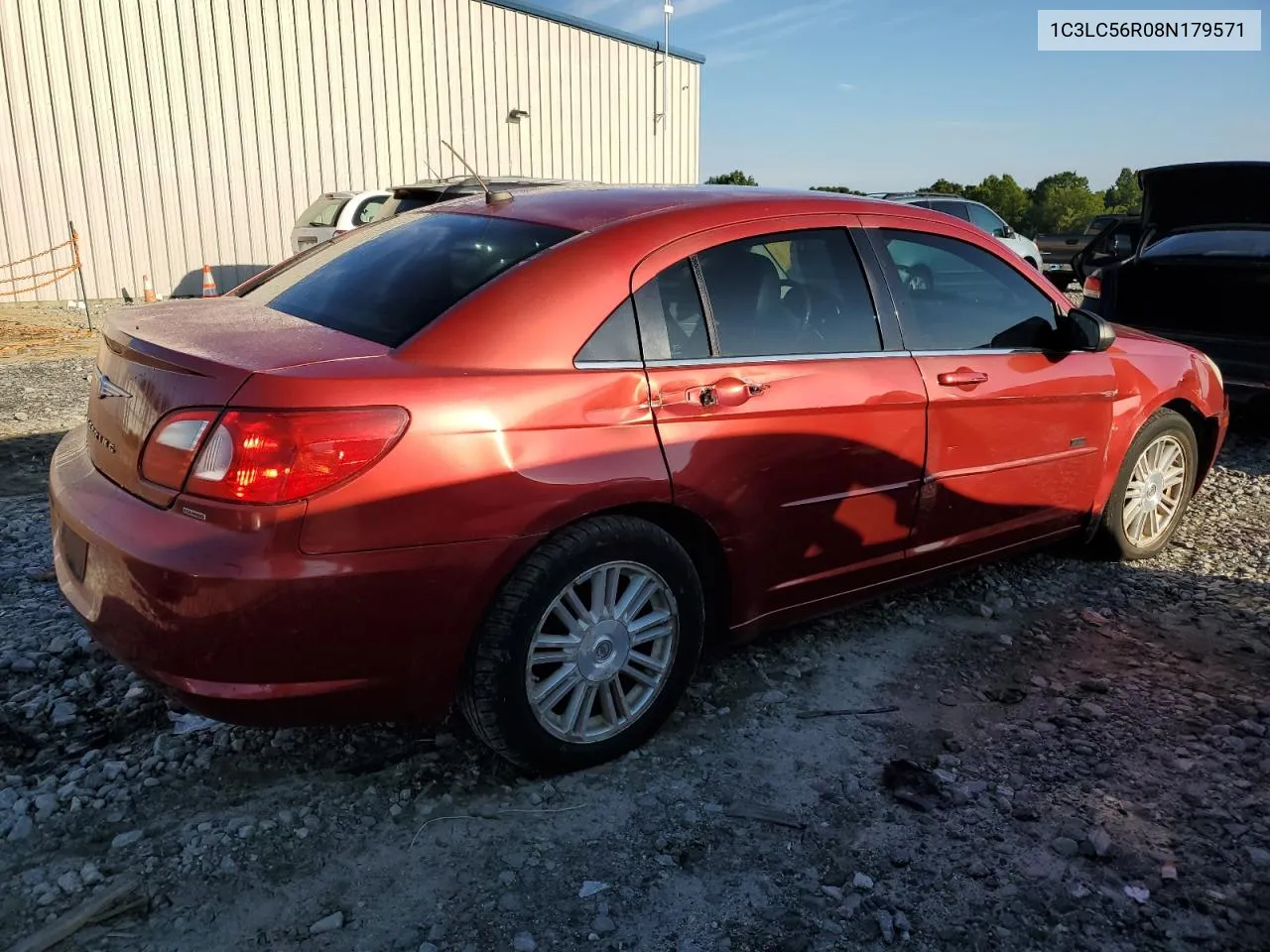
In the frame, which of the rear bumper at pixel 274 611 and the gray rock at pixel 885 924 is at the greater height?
the rear bumper at pixel 274 611

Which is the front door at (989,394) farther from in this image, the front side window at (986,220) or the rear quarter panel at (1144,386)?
the front side window at (986,220)

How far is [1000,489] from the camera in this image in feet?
12.0

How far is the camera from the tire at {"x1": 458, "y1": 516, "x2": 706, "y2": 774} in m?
2.49

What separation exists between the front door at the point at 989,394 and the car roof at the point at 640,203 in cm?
23

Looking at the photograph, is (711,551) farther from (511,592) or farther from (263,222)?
(263,222)

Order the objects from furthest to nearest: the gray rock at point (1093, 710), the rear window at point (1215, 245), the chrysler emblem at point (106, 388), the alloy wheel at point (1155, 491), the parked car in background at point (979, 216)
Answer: the parked car in background at point (979, 216) < the rear window at point (1215, 245) < the alloy wheel at point (1155, 491) < the gray rock at point (1093, 710) < the chrysler emblem at point (106, 388)

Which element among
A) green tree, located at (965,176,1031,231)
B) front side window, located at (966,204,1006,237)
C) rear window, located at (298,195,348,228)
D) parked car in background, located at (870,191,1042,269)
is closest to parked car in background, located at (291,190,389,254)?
rear window, located at (298,195,348,228)

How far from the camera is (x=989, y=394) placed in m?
3.50

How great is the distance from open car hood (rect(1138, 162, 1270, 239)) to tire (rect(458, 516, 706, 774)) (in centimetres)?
656

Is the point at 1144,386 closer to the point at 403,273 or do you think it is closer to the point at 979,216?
the point at 403,273

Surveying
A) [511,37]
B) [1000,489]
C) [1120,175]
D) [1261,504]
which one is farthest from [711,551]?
[1120,175]

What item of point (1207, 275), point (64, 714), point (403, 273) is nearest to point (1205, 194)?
point (1207, 275)

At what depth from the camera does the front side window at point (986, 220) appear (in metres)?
16.9

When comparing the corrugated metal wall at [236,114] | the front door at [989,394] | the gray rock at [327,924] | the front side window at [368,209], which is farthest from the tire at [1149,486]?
the corrugated metal wall at [236,114]
